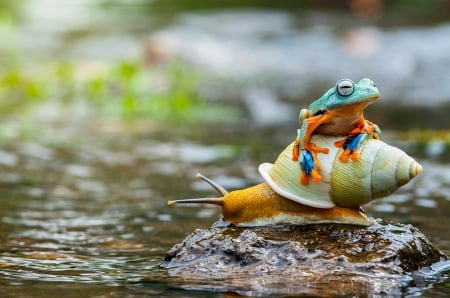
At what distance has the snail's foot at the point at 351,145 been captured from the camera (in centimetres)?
407

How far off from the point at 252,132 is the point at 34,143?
8.63 feet

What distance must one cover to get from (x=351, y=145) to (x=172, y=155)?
17.6 feet

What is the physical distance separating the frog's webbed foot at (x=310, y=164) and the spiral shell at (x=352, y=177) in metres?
0.02

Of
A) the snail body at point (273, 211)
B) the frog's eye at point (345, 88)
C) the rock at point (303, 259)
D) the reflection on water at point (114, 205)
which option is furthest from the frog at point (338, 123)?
the reflection on water at point (114, 205)

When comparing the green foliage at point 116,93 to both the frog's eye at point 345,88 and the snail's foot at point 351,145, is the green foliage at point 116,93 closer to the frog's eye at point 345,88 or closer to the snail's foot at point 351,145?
the snail's foot at point 351,145

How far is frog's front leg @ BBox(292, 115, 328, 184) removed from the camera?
13.4ft

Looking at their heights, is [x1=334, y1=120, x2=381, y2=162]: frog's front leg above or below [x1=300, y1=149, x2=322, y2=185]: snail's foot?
above

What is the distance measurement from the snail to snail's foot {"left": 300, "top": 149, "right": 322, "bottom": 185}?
0.09 feet

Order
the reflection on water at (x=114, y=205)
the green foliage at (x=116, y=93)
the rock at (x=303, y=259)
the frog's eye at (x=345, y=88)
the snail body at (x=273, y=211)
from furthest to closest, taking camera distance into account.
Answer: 1. the green foliage at (x=116, y=93)
2. the reflection on water at (x=114, y=205)
3. the snail body at (x=273, y=211)
4. the frog's eye at (x=345, y=88)
5. the rock at (x=303, y=259)

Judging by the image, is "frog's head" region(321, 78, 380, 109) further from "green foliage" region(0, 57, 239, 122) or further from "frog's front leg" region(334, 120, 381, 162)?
"green foliage" region(0, 57, 239, 122)

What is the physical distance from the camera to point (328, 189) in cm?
408

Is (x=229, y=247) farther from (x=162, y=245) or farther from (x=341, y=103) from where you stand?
(x=162, y=245)

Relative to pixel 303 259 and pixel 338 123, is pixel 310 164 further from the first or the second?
pixel 303 259

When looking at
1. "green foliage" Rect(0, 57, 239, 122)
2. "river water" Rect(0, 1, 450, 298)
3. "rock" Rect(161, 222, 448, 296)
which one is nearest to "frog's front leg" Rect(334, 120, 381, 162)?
"rock" Rect(161, 222, 448, 296)
